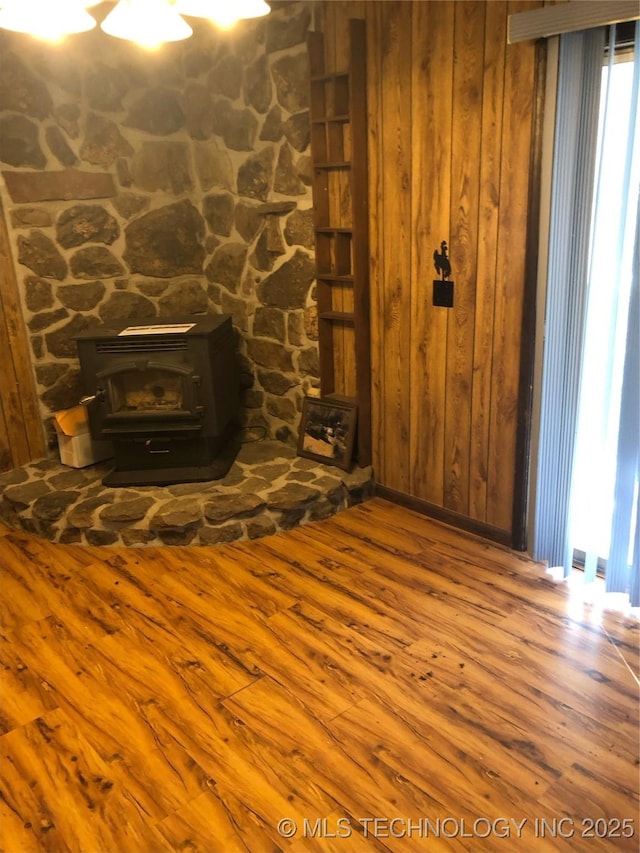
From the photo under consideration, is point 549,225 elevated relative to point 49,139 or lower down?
lower down

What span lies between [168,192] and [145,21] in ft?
7.70

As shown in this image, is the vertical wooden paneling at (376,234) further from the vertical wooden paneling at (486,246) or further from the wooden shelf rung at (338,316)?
the vertical wooden paneling at (486,246)

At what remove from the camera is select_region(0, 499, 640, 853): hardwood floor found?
5.73 ft

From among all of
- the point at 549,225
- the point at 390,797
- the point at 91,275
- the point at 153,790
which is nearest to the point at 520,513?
the point at 549,225

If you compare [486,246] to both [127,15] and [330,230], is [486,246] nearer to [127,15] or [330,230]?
[330,230]

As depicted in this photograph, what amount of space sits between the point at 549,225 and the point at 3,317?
8.96 ft

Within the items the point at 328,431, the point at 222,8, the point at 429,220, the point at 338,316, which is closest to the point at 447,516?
the point at 328,431

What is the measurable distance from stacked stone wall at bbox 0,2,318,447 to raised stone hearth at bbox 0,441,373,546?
473 millimetres

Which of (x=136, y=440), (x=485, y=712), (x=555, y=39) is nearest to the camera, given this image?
(x=485, y=712)

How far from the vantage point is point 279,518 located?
3227mm

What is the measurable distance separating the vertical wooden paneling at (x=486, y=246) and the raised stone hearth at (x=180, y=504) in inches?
26.7

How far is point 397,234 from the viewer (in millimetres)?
3117

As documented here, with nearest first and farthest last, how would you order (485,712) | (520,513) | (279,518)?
1. (485,712)
2. (520,513)
3. (279,518)

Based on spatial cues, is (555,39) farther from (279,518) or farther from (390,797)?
(390,797)
